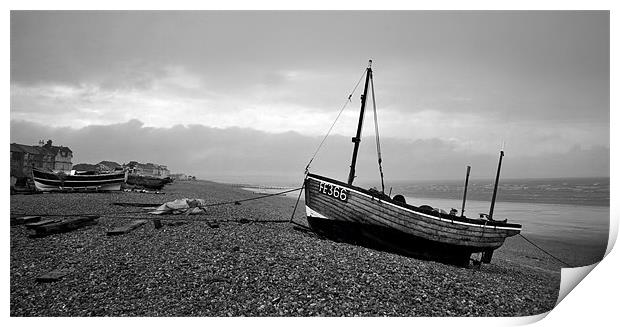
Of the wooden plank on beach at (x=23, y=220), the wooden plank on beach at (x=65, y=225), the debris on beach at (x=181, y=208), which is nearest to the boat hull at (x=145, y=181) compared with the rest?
the debris on beach at (x=181, y=208)

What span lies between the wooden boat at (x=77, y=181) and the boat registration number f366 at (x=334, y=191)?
1072 centimetres

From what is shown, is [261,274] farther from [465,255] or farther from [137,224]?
[465,255]

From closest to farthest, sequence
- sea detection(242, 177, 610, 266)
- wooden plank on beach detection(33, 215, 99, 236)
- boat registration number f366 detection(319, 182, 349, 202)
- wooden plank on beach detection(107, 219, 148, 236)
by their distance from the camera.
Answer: sea detection(242, 177, 610, 266) < wooden plank on beach detection(33, 215, 99, 236) < wooden plank on beach detection(107, 219, 148, 236) < boat registration number f366 detection(319, 182, 349, 202)

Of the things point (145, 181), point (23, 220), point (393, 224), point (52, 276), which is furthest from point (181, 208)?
point (145, 181)

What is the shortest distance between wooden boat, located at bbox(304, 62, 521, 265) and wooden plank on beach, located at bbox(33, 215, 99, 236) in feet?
16.2

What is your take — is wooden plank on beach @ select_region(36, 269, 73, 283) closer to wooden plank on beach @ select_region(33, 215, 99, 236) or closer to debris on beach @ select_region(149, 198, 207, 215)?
wooden plank on beach @ select_region(33, 215, 99, 236)

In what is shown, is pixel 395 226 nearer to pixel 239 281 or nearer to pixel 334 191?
pixel 334 191

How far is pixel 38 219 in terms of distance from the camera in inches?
259

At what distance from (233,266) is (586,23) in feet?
22.2

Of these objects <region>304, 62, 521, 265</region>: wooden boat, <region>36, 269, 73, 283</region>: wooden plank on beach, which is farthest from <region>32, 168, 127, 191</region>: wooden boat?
<region>304, 62, 521, 265</region>: wooden boat

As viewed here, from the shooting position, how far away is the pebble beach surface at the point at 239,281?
13.7 feet

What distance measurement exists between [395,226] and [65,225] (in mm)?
6460

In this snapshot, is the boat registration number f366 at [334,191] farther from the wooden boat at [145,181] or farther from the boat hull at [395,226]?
the wooden boat at [145,181]

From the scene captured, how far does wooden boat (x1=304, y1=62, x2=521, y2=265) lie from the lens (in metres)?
6.50
